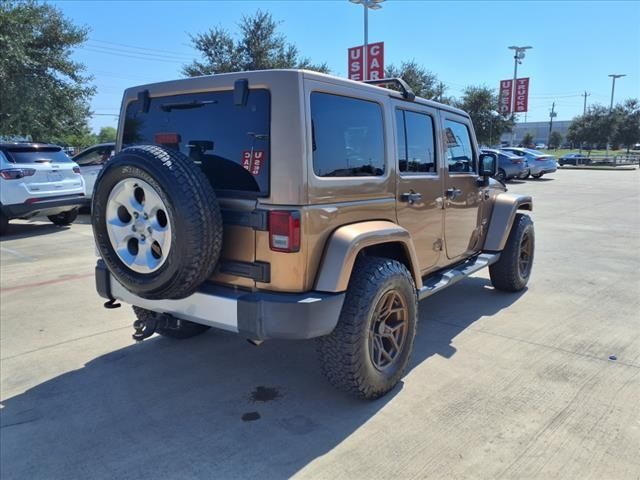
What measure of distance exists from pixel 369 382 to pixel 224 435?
3.02 feet

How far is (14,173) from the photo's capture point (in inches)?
350

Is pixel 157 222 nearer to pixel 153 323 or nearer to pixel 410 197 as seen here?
pixel 153 323

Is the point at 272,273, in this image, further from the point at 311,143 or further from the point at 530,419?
the point at 530,419

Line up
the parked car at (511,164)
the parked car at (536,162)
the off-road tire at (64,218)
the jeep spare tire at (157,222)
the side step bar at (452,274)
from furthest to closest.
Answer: the parked car at (536,162) < the parked car at (511,164) < the off-road tire at (64,218) < the side step bar at (452,274) < the jeep spare tire at (157,222)

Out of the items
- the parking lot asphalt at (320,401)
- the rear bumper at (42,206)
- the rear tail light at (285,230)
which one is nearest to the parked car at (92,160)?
the rear bumper at (42,206)

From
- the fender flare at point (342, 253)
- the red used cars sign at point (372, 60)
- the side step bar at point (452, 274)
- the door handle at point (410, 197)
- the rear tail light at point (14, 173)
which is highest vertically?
the red used cars sign at point (372, 60)

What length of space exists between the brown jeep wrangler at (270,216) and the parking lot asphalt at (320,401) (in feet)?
1.25

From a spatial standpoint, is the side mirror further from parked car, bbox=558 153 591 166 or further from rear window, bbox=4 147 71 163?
parked car, bbox=558 153 591 166

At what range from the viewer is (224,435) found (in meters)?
2.85

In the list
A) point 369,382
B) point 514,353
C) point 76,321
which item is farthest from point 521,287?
point 76,321

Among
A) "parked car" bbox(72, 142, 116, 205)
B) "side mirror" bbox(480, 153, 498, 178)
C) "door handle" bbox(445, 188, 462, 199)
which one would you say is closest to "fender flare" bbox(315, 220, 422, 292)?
"door handle" bbox(445, 188, 462, 199)

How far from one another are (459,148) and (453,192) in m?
0.56

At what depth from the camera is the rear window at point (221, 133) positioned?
279 centimetres

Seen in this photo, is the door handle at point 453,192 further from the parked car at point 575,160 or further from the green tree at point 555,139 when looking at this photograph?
the green tree at point 555,139
